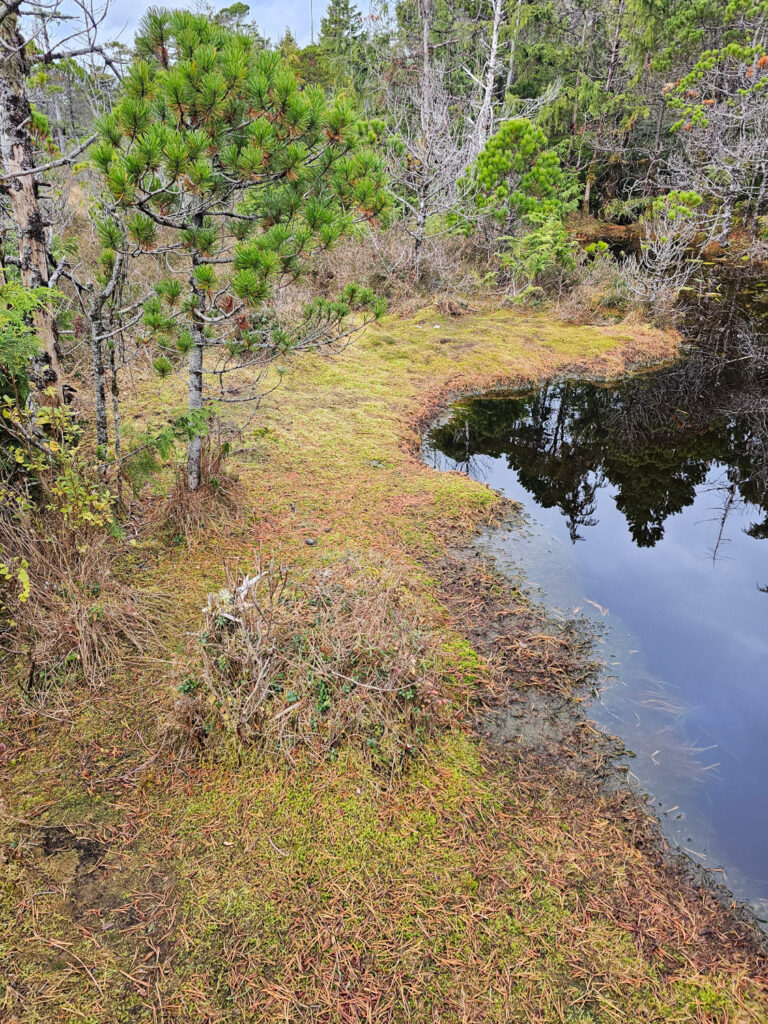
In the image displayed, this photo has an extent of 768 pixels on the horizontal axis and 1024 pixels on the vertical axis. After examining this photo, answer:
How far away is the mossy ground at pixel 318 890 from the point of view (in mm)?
1702

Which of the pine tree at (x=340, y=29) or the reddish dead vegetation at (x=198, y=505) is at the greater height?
the pine tree at (x=340, y=29)

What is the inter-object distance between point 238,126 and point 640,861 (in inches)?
157

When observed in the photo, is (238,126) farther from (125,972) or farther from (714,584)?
(714,584)

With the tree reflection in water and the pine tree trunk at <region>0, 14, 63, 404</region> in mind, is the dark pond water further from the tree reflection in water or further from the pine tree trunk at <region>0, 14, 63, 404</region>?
the pine tree trunk at <region>0, 14, 63, 404</region>

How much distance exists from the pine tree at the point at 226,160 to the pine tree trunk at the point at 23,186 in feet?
1.60

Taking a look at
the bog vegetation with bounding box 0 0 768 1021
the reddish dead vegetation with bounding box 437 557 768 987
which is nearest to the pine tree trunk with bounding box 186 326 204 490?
the bog vegetation with bounding box 0 0 768 1021

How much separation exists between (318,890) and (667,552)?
4352 mm

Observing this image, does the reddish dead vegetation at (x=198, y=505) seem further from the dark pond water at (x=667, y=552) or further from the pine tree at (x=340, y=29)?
the pine tree at (x=340, y=29)

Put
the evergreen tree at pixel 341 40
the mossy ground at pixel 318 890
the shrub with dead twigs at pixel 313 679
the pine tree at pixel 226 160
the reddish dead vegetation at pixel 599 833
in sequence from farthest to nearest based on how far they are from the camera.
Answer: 1. the evergreen tree at pixel 341 40
2. the pine tree at pixel 226 160
3. the shrub with dead twigs at pixel 313 679
4. the reddish dead vegetation at pixel 599 833
5. the mossy ground at pixel 318 890

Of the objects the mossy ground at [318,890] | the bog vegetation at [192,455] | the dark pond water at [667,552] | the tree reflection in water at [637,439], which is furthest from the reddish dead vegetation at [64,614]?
the tree reflection in water at [637,439]

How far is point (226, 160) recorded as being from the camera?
2.85m

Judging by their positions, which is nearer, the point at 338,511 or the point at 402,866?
the point at 402,866

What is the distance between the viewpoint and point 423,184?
10.9 metres

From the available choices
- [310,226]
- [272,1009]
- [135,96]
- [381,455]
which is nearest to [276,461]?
[381,455]
